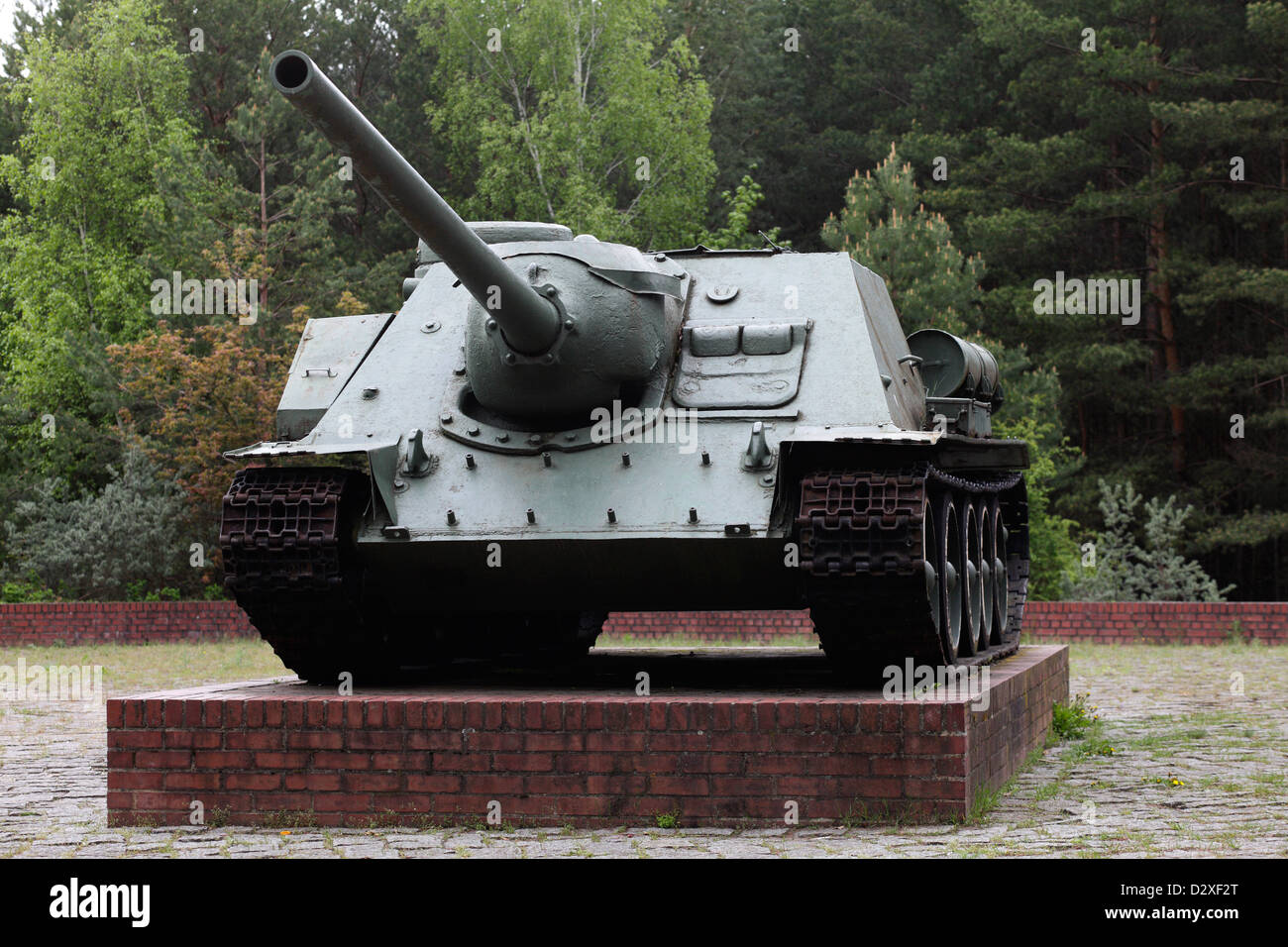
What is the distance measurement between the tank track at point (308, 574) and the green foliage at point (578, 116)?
73.2ft

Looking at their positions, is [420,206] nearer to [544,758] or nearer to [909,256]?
[544,758]

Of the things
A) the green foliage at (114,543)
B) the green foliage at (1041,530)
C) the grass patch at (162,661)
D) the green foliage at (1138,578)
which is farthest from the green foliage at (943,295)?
the grass patch at (162,661)

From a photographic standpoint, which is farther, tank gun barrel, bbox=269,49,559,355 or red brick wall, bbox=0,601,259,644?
red brick wall, bbox=0,601,259,644

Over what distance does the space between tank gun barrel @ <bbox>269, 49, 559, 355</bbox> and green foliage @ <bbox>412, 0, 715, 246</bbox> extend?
74.0 ft

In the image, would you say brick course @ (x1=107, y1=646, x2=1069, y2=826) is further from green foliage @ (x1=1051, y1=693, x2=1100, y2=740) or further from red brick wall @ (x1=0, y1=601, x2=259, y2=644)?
red brick wall @ (x1=0, y1=601, x2=259, y2=644)

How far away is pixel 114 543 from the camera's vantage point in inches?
909

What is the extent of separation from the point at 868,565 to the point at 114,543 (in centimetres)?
1770

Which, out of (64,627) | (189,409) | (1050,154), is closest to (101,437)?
(189,409)

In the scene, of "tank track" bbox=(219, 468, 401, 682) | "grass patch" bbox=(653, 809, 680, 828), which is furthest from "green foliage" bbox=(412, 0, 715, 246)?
"grass patch" bbox=(653, 809, 680, 828)

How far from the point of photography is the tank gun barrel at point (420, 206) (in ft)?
20.9

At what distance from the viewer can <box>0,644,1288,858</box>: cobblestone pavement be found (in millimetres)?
6527

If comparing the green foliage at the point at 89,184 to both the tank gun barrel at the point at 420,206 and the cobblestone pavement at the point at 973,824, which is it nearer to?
the cobblestone pavement at the point at 973,824

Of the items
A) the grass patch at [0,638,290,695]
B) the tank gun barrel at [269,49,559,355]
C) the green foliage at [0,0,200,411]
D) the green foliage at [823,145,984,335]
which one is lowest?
the grass patch at [0,638,290,695]

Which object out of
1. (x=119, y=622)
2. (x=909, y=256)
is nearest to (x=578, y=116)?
(x=909, y=256)
